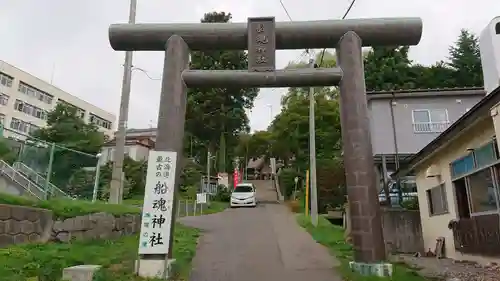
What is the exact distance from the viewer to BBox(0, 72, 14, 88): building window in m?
42.5

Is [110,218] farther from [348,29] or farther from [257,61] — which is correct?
[348,29]

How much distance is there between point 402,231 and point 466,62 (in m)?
25.5

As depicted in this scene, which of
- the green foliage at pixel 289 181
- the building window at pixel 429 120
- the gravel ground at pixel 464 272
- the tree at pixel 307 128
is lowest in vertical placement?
the gravel ground at pixel 464 272

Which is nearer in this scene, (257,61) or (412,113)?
(257,61)

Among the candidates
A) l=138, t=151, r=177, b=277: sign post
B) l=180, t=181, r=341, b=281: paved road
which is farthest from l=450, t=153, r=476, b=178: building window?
l=138, t=151, r=177, b=277: sign post

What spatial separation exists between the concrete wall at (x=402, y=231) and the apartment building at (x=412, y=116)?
4906mm

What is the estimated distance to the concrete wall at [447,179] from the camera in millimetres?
9438

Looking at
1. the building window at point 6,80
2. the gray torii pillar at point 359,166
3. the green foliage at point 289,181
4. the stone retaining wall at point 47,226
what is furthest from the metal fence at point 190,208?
the building window at point 6,80

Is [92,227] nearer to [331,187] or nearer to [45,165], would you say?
[45,165]

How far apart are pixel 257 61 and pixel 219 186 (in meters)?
32.1

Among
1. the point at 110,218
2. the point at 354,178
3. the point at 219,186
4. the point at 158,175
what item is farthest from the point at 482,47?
the point at 219,186

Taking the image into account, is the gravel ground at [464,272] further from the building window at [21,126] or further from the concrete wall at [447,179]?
the building window at [21,126]

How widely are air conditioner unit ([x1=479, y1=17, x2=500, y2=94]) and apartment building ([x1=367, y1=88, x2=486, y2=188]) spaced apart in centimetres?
710

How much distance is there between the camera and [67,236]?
9.12 m
